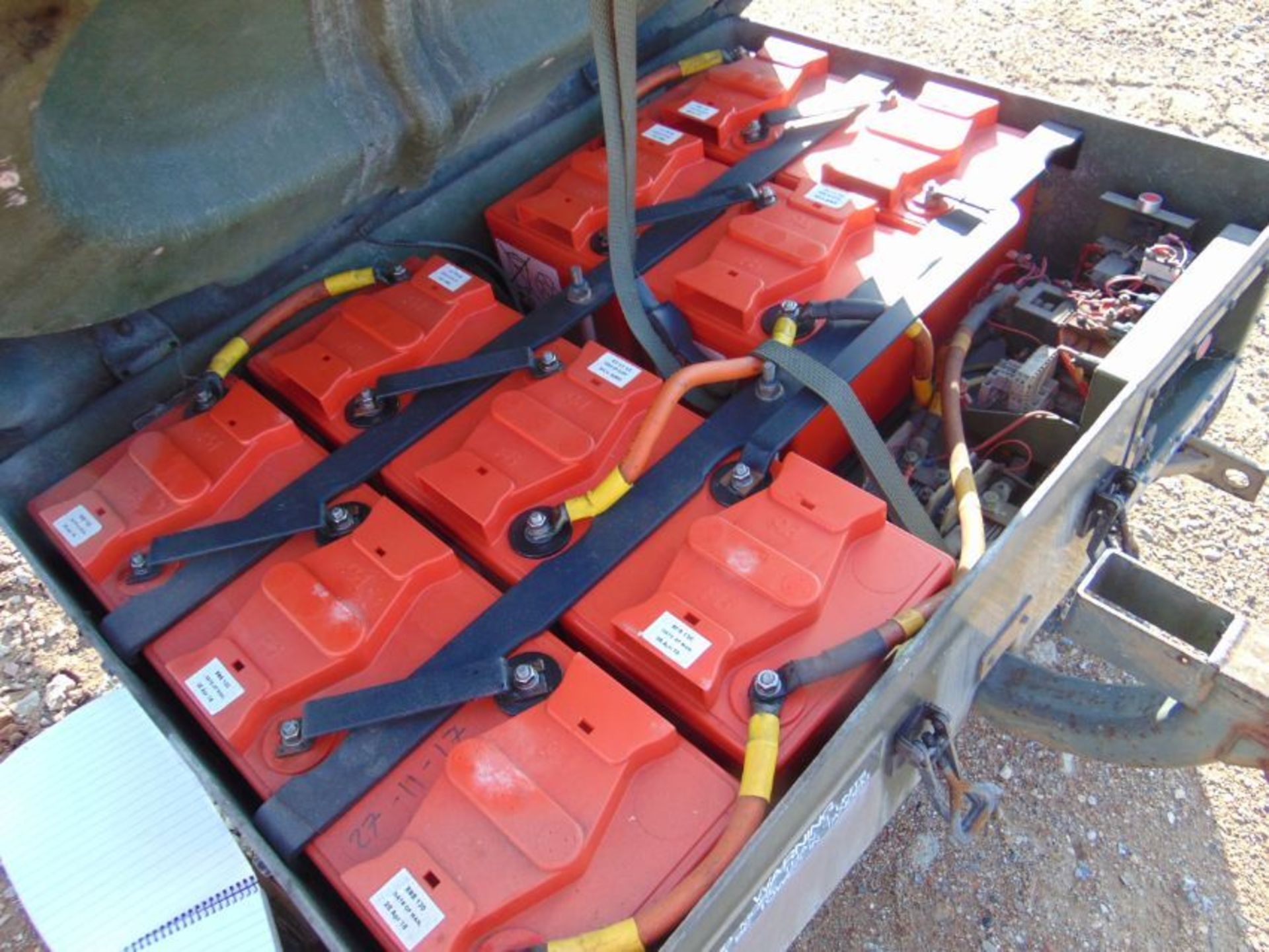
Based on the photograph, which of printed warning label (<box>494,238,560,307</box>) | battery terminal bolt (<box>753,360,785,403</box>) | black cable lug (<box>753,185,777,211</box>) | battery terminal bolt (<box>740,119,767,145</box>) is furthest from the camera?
battery terminal bolt (<box>740,119,767,145</box>)

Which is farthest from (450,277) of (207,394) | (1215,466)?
(1215,466)

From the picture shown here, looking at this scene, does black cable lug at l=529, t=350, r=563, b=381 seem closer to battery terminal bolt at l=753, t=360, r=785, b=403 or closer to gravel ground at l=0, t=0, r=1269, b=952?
battery terminal bolt at l=753, t=360, r=785, b=403

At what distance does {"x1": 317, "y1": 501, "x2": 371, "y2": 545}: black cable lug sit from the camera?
1.58m

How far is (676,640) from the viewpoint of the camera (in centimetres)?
133

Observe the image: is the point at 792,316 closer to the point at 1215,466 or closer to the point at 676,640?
the point at 676,640

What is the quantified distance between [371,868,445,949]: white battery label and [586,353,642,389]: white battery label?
0.85 m

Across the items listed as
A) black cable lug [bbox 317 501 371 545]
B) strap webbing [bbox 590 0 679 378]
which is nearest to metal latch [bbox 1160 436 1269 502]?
strap webbing [bbox 590 0 679 378]

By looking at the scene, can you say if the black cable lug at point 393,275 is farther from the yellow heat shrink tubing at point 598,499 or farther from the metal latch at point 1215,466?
the metal latch at point 1215,466

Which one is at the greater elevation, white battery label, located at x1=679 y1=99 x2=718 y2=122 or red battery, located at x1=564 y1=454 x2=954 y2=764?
white battery label, located at x1=679 y1=99 x2=718 y2=122

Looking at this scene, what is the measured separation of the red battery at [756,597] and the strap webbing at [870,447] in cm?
12

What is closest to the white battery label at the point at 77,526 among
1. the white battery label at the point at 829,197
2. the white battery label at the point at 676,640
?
the white battery label at the point at 676,640

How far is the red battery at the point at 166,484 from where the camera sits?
1588 mm

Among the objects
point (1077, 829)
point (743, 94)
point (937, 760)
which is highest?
point (743, 94)

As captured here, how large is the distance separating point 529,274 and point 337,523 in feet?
2.67
